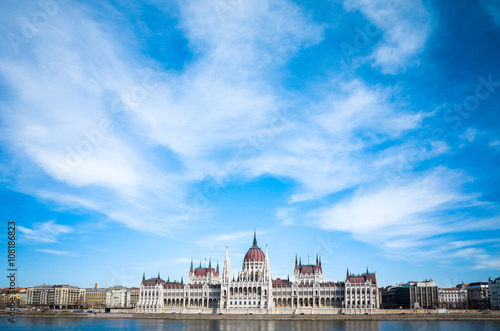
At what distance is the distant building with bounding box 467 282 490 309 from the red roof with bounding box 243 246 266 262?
7944cm

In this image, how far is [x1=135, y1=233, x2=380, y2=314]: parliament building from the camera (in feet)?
474

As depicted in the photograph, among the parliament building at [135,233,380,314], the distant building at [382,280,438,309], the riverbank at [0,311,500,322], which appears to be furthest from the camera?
the distant building at [382,280,438,309]

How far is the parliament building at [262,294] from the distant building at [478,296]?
4551 centimetres

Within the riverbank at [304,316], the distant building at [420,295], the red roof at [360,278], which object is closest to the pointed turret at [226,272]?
the riverbank at [304,316]

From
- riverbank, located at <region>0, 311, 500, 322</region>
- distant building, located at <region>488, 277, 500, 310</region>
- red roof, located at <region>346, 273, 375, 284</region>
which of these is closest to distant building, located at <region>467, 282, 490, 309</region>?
distant building, located at <region>488, 277, 500, 310</region>

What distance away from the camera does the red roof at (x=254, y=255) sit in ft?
538

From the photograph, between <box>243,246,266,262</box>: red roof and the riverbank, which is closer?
the riverbank

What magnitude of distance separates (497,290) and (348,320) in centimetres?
6552

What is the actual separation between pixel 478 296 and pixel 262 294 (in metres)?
86.5

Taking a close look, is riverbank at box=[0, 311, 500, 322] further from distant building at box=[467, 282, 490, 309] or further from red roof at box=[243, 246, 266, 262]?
distant building at box=[467, 282, 490, 309]

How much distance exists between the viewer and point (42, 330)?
8250 centimetres

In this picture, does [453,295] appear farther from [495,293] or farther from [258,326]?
[258,326]

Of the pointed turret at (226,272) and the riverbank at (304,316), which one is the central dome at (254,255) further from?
the riverbank at (304,316)

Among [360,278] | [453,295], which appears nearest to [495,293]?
[453,295]
